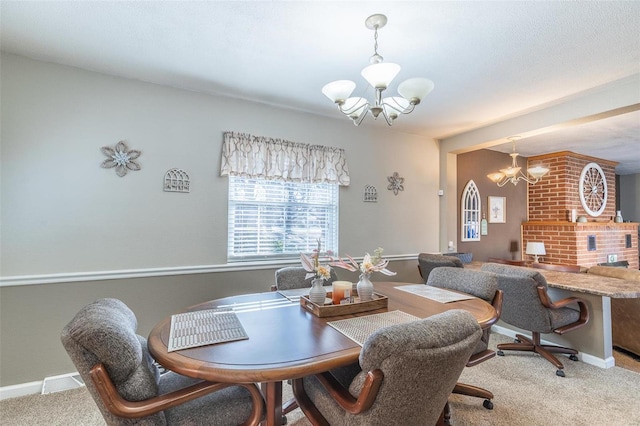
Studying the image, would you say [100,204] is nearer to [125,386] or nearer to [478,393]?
[125,386]

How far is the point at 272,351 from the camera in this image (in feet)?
4.07

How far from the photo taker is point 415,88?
1.79 metres

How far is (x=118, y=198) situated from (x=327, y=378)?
7.61 ft

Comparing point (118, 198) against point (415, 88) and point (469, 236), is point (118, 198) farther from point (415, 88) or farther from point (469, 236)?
point (469, 236)

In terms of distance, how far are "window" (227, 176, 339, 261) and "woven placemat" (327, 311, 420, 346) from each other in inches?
69.9

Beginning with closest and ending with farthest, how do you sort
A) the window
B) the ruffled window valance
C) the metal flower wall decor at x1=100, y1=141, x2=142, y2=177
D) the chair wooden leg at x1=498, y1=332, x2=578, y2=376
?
the metal flower wall decor at x1=100, y1=141, x2=142, y2=177 < the chair wooden leg at x1=498, y1=332, x2=578, y2=376 < the ruffled window valance < the window

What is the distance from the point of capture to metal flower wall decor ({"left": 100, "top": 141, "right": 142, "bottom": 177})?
99.3 inches

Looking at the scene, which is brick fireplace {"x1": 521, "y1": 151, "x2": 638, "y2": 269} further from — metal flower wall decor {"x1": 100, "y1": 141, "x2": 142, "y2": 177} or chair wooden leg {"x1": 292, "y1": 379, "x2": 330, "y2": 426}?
metal flower wall decor {"x1": 100, "y1": 141, "x2": 142, "y2": 177}

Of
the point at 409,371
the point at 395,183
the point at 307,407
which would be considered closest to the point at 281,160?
the point at 395,183

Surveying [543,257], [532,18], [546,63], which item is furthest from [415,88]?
[543,257]

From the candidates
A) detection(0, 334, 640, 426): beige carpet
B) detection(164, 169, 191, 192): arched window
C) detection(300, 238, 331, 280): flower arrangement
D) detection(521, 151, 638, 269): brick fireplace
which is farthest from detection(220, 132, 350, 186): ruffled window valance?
detection(521, 151, 638, 269): brick fireplace

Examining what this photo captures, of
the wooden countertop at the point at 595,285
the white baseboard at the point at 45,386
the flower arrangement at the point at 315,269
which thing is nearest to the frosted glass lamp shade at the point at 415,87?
the flower arrangement at the point at 315,269

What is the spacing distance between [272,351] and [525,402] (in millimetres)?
2075

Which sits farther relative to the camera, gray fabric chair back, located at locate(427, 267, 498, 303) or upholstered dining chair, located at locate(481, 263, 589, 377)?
upholstered dining chair, located at locate(481, 263, 589, 377)
